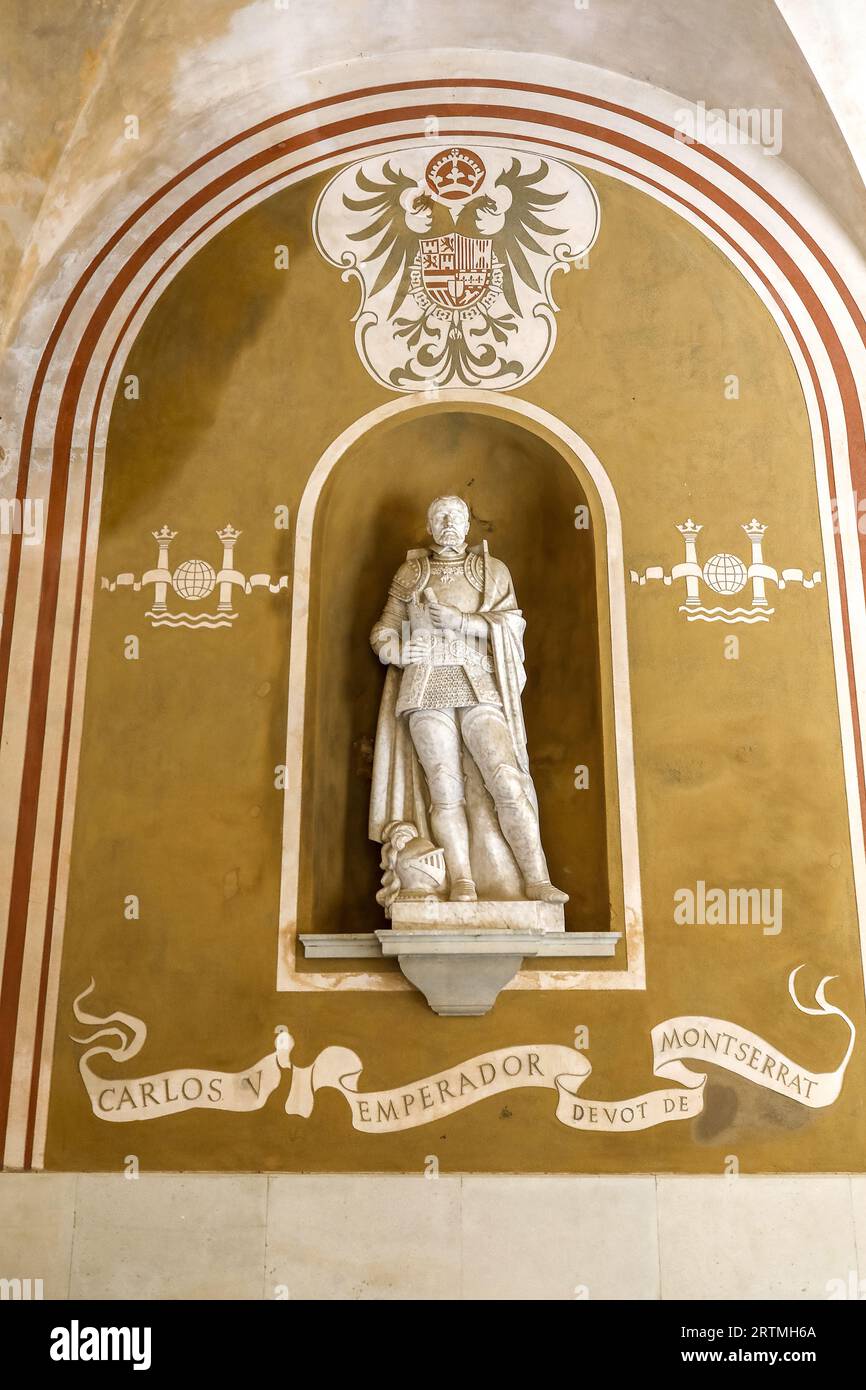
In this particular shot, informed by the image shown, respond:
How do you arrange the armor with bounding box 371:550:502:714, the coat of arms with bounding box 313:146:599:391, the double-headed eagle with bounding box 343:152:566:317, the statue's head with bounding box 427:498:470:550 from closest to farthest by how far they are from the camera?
the armor with bounding box 371:550:502:714, the statue's head with bounding box 427:498:470:550, the coat of arms with bounding box 313:146:599:391, the double-headed eagle with bounding box 343:152:566:317

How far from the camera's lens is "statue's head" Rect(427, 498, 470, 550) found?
17.2 ft

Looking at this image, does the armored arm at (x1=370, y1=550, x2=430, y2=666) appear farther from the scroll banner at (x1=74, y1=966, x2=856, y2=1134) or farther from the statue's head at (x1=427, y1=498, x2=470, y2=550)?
the scroll banner at (x1=74, y1=966, x2=856, y2=1134)

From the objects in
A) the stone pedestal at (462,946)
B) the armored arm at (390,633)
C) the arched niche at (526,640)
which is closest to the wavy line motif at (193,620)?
the arched niche at (526,640)

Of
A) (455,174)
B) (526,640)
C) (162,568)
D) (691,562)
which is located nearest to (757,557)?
(691,562)

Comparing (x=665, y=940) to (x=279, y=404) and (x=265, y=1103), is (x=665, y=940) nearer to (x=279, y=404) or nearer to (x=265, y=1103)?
(x=265, y=1103)

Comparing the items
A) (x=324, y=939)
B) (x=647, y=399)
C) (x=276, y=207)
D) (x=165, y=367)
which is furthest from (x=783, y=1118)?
(x=276, y=207)

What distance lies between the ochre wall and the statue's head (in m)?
0.42

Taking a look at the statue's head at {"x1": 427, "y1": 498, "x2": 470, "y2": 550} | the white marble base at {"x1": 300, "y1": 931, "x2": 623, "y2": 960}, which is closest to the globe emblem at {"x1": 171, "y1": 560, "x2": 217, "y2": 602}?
the statue's head at {"x1": 427, "y1": 498, "x2": 470, "y2": 550}

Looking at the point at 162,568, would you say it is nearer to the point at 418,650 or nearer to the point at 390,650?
the point at 390,650

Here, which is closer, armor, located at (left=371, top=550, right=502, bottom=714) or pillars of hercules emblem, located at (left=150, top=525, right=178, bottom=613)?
armor, located at (left=371, top=550, right=502, bottom=714)

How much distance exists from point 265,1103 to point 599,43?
179 inches

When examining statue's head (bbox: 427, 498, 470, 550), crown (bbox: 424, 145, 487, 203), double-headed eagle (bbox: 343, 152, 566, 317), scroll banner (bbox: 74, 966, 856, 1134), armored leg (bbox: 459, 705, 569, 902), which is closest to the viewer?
scroll banner (bbox: 74, 966, 856, 1134)

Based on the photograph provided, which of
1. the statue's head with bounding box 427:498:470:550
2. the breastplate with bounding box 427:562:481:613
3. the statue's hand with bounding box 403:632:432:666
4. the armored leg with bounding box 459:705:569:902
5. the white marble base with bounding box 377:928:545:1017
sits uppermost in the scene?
the statue's head with bounding box 427:498:470:550

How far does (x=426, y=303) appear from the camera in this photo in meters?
Answer: 5.60
